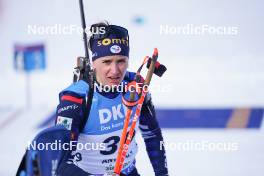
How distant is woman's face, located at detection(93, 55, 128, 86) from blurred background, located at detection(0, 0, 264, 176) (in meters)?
3.98

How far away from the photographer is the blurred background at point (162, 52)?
24.3ft

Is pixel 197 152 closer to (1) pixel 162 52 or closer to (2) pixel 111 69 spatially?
(2) pixel 111 69

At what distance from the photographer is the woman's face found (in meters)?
2.80

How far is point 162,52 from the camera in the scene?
8344mm

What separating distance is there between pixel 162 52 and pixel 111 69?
220 inches

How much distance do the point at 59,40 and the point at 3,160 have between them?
351 centimetres

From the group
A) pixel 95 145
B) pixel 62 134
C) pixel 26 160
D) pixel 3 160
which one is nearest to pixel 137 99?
pixel 95 145

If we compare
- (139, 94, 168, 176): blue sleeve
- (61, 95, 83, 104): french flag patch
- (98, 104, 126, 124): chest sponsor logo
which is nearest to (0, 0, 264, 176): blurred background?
(139, 94, 168, 176): blue sleeve

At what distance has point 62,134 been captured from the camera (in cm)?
247

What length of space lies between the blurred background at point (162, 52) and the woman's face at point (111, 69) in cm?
398

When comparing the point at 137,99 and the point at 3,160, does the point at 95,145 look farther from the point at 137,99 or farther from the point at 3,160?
the point at 3,160

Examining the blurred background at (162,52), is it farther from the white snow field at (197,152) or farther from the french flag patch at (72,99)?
the french flag patch at (72,99)

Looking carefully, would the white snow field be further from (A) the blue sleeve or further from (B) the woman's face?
(B) the woman's face

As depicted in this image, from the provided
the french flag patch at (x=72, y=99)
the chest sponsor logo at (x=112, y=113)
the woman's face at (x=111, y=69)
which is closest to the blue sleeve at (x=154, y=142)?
the chest sponsor logo at (x=112, y=113)
